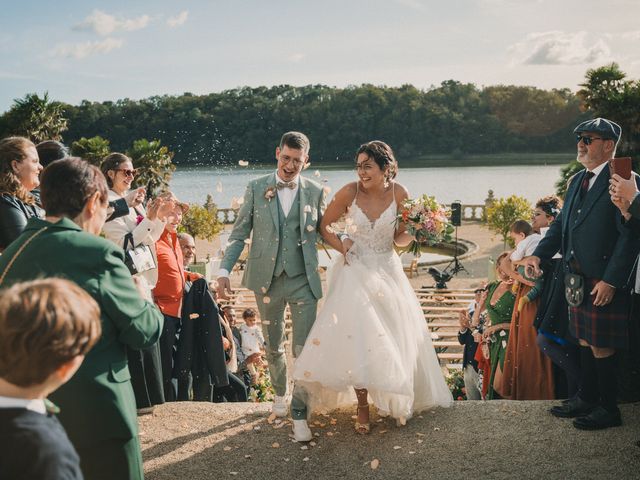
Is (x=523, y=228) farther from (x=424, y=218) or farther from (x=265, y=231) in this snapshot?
(x=265, y=231)

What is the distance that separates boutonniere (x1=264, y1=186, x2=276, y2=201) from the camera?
4465 millimetres

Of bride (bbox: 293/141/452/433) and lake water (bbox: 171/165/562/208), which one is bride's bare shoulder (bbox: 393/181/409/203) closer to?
bride (bbox: 293/141/452/433)

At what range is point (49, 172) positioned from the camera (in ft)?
7.88

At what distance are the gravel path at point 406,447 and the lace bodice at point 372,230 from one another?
1266 millimetres

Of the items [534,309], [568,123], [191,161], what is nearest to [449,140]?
[568,123]

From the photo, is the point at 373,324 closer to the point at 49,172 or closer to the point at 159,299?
the point at 159,299

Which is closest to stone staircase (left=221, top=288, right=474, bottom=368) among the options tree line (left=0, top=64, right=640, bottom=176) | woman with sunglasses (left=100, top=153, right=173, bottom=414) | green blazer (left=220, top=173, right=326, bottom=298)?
green blazer (left=220, top=173, right=326, bottom=298)

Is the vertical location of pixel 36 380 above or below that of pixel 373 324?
above

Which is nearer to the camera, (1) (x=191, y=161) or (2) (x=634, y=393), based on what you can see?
(2) (x=634, y=393)

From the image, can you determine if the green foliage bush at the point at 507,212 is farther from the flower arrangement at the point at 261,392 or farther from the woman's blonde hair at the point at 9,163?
the woman's blonde hair at the point at 9,163

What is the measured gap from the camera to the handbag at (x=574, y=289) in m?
3.95

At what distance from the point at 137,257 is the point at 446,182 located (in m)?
57.5

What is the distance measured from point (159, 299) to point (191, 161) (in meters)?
50.5

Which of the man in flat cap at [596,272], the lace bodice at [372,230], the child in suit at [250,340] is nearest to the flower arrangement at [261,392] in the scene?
the child in suit at [250,340]
